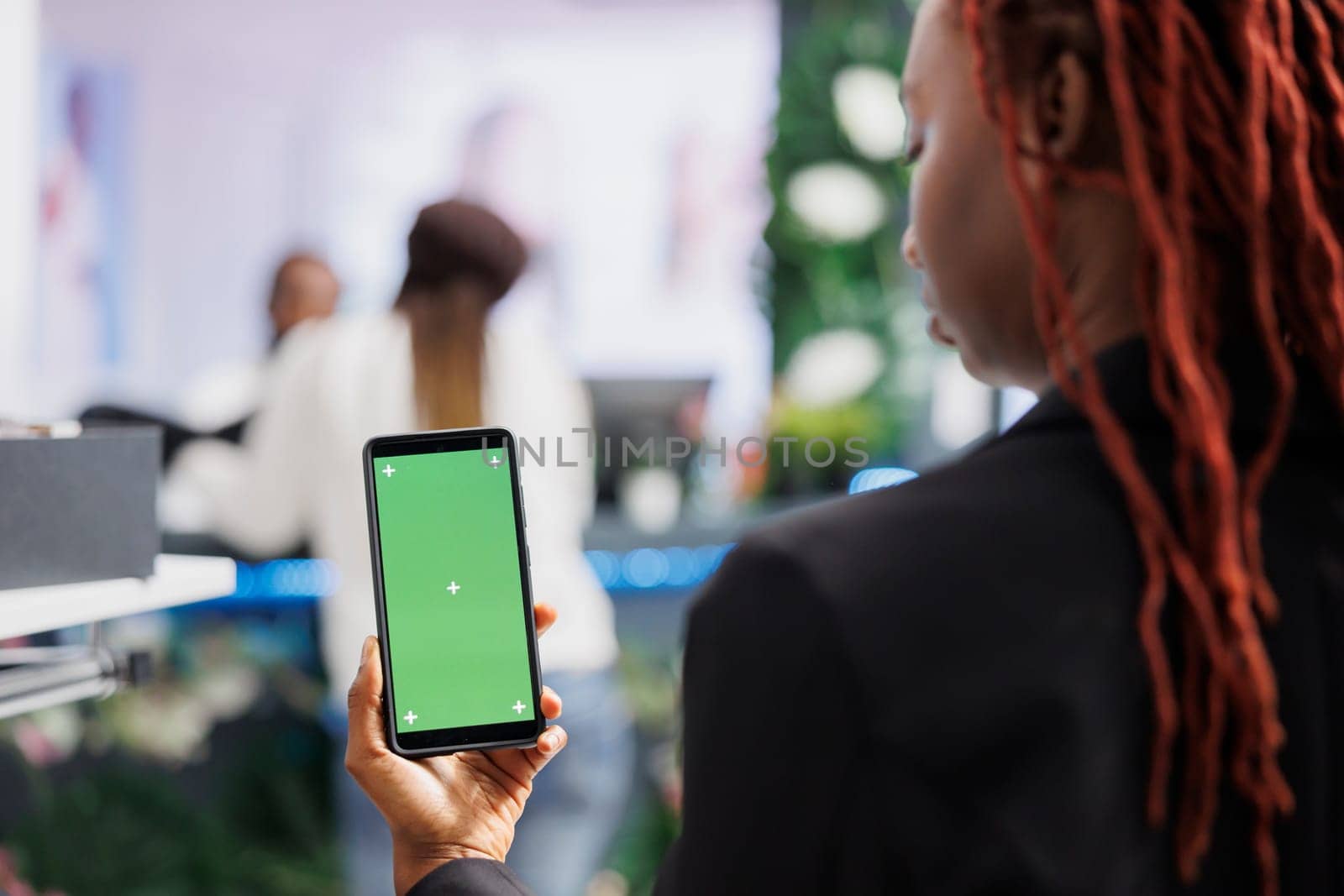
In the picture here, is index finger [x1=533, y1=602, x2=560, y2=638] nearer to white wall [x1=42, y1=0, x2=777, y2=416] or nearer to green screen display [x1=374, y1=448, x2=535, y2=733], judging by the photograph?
green screen display [x1=374, y1=448, x2=535, y2=733]

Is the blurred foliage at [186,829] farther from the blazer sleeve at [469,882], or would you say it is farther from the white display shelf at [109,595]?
the blazer sleeve at [469,882]

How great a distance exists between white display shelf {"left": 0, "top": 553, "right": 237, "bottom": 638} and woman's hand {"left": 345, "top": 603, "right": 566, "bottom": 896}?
7.0 inches

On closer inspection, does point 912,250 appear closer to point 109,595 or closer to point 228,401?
point 109,595

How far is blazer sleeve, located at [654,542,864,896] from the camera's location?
416mm

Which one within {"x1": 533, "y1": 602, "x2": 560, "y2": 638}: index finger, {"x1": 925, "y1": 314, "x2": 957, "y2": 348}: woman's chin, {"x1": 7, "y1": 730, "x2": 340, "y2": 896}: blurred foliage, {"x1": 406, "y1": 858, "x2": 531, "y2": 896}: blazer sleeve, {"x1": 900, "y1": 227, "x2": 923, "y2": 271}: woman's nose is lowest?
{"x1": 7, "y1": 730, "x2": 340, "y2": 896}: blurred foliage

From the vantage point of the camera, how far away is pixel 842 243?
2.57m

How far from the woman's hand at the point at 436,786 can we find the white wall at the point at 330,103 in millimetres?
2058

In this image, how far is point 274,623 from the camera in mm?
2289

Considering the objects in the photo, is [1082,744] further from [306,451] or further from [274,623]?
[274,623]

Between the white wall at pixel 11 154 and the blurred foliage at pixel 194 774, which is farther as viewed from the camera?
the blurred foliage at pixel 194 774

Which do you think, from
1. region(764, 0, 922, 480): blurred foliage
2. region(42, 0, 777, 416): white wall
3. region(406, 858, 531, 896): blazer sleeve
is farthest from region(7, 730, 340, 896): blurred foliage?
region(406, 858, 531, 896): blazer sleeve

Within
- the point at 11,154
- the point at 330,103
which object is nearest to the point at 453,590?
the point at 11,154

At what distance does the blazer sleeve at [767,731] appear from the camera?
0.42m

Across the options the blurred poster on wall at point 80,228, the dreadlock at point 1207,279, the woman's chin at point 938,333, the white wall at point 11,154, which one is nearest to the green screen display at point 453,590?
the woman's chin at point 938,333
